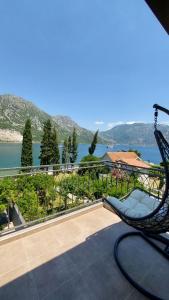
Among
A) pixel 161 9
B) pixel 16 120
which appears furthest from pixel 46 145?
pixel 16 120

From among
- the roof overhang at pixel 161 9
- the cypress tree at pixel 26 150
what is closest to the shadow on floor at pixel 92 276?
the roof overhang at pixel 161 9

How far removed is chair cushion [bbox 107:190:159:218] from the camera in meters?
1.89

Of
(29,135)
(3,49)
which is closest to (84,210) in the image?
(3,49)

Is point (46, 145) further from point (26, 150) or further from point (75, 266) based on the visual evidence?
point (75, 266)

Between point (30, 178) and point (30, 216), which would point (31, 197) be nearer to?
point (30, 216)

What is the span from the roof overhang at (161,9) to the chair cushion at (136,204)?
1.65 metres

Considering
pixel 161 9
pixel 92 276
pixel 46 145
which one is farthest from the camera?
pixel 46 145

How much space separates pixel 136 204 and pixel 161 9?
2.04 m

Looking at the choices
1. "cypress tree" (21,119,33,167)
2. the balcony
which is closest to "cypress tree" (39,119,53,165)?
"cypress tree" (21,119,33,167)

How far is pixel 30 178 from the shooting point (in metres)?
10.8

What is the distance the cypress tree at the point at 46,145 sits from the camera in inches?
1067

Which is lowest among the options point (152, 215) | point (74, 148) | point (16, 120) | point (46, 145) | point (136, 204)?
point (74, 148)

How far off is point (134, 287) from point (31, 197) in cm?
737

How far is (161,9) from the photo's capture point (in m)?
0.94
